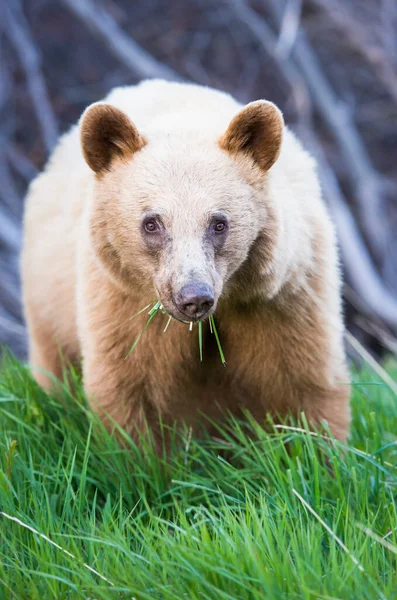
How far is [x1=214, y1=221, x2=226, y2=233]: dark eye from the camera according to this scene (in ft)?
11.3

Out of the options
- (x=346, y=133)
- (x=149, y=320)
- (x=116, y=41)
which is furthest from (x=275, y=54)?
(x=149, y=320)

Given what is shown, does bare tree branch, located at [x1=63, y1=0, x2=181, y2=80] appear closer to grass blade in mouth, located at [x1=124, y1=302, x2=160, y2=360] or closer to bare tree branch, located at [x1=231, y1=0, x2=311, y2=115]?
bare tree branch, located at [x1=231, y1=0, x2=311, y2=115]

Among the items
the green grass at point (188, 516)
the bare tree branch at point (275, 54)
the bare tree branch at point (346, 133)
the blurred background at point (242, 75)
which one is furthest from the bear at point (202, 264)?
the bare tree branch at point (346, 133)

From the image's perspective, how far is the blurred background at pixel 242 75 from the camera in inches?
436

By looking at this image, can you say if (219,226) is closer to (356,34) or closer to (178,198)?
(178,198)

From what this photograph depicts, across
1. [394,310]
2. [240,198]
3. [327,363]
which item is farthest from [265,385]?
[394,310]

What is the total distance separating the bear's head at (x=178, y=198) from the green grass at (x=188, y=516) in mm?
700

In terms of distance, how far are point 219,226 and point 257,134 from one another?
0.45 m

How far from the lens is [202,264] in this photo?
3.28m

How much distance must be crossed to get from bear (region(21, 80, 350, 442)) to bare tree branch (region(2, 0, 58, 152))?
747 cm

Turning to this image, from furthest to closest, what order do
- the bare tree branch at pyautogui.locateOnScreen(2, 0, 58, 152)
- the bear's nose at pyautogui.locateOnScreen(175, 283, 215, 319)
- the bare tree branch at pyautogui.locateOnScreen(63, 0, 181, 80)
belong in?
1. the bare tree branch at pyautogui.locateOnScreen(2, 0, 58, 152)
2. the bare tree branch at pyautogui.locateOnScreen(63, 0, 181, 80)
3. the bear's nose at pyautogui.locateOnScreen(175, 283, 215, 319)

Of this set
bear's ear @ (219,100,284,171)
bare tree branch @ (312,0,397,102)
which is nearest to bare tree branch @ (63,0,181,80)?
bare tree branch @ (312,0,397,102)

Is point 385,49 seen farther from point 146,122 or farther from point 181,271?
point 181,271

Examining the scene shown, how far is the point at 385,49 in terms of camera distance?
36.5ft
